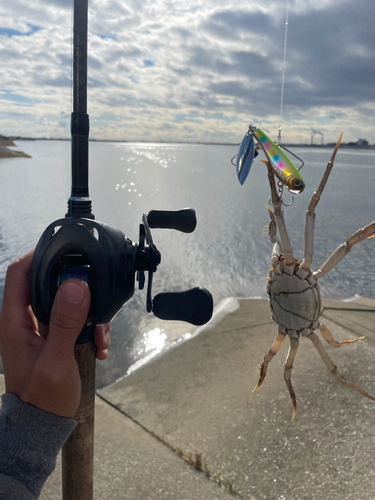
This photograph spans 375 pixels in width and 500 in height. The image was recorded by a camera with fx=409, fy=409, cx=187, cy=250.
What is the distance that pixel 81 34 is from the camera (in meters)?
2.29

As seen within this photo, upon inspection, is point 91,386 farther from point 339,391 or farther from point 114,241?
point 339,391

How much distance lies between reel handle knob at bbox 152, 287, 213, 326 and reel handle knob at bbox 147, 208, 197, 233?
486 mm

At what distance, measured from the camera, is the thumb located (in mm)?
1495

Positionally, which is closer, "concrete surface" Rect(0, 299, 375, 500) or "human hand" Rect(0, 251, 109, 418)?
"human hand" Rect(0, 251, 109, 418)

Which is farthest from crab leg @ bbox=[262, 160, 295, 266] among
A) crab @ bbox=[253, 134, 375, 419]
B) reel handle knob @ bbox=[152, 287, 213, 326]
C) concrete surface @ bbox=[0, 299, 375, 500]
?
concrete surface @ bbox=[0, 299, 375, 500]

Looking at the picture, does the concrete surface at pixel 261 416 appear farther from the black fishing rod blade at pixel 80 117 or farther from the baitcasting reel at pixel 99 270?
the black fishing rod blade at pixel 80 117

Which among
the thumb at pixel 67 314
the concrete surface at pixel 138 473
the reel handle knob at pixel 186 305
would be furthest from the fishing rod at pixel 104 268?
the concrete surface at pixel 138 473

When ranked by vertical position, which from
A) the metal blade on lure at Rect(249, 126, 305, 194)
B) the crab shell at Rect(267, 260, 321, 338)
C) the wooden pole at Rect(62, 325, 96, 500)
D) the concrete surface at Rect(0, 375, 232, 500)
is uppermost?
the metal blade on lure at Rect(249, 126, 305, 194)

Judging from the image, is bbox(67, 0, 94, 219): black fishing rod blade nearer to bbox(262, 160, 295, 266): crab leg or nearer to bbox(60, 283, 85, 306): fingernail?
bbox(60, 283, 85, 306): fingernail

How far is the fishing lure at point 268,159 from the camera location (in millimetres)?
2326

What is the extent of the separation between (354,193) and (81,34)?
32.1 meters

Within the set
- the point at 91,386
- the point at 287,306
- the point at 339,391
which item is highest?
the point at 287,306

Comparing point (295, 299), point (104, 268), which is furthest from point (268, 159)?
point (104, 268)

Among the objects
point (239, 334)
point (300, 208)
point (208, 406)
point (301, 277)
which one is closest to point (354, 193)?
point (300, 208)
